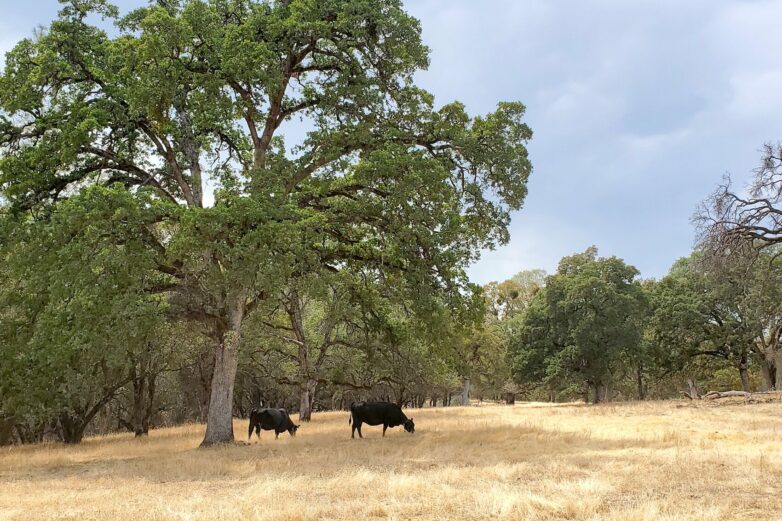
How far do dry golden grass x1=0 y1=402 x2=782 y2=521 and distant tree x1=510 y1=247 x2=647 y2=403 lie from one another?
1018 inches

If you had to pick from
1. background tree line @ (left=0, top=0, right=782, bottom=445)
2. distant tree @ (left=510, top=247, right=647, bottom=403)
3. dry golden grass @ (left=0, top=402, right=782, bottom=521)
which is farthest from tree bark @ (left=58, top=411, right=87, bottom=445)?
distant tree @ (left=510, top=247, right=647, bottom=403)

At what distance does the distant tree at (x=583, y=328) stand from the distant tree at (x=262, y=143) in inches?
1069

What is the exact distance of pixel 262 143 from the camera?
2152 centimetres

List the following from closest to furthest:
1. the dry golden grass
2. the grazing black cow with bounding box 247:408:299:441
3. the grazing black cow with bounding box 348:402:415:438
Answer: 1. the dry golden grass
2. the grazing black cow with bounding box 348:402:415:438
3. the grazing black cow with bounding box 247:408:299:441

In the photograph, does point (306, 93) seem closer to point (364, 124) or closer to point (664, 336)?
point (364, 124)

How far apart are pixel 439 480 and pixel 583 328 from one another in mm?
36682

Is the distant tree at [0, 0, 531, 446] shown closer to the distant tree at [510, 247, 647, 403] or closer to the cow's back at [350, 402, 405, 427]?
the cow's back at [350, 402, 405, 427]

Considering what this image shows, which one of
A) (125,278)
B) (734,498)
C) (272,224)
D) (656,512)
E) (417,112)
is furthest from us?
(417,112)

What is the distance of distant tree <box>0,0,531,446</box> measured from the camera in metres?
17.2

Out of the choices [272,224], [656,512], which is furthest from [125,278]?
[656,512]

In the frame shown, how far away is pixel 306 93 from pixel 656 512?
18987 millimetres

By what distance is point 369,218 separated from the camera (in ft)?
63.7

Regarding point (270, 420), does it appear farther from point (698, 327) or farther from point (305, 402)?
point (698, 327)

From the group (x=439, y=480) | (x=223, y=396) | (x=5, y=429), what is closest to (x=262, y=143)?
(x=223, y=396)
